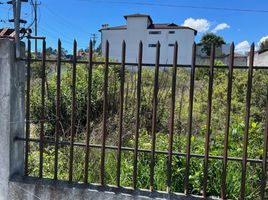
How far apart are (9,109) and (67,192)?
108cm

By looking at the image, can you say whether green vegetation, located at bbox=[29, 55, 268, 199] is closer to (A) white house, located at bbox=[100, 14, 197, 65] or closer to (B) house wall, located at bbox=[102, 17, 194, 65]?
(B) house wall, located at bbox=[102, 17, 194, 65]

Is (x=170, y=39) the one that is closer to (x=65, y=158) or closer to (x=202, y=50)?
(x=202, y=50)

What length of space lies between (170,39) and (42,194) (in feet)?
161

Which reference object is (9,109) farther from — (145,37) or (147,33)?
(147,33)

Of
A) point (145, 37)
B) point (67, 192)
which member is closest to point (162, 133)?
point (67, 192)

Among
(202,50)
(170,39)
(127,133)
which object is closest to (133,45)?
(170,39)

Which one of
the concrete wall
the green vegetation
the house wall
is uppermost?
the house wall

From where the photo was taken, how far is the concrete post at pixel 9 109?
322cm

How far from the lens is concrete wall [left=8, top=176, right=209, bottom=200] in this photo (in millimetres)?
3041

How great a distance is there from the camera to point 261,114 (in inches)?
234

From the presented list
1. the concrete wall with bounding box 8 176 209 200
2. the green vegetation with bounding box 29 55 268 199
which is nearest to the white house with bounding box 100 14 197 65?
the green vegetation with bounding box 29 55 268 199

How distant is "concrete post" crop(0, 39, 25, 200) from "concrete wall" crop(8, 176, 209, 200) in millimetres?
134

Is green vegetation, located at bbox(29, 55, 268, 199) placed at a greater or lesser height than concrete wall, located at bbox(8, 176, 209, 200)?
greater

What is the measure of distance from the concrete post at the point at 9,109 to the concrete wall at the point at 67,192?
5.3 inches
